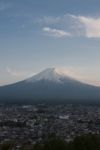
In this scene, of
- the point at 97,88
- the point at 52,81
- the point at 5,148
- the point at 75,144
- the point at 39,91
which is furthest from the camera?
the point at 97,88

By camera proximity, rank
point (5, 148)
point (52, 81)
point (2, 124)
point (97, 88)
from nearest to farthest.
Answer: point (5, 148) → point (2, 124) → point (52, 81) → point (97, 88)

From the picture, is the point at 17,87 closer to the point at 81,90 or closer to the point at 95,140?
the point at 81,90

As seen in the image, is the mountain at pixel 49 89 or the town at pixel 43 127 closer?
the town at pixel 43 127

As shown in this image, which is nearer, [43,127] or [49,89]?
[43,127]

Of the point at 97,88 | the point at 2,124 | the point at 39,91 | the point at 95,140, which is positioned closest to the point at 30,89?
the point at 39,91

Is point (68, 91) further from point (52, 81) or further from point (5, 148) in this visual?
point (5, 148)

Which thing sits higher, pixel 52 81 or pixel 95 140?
pixel 52 81

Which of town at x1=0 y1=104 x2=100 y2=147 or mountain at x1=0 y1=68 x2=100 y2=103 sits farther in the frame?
mountain at x1=0 y1=68 x2=100 y2=103

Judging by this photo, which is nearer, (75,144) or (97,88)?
(75,144)

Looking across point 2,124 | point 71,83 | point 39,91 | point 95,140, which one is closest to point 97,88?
point 71,83
